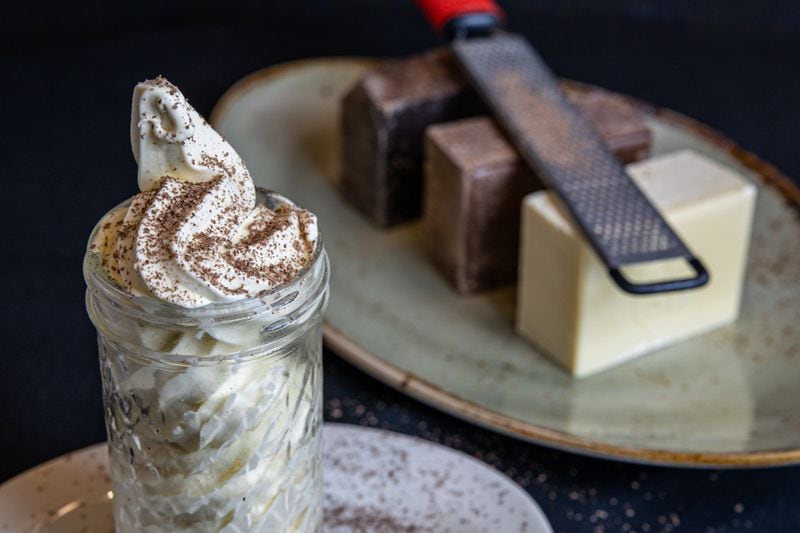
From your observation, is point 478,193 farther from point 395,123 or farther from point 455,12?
point 455,12

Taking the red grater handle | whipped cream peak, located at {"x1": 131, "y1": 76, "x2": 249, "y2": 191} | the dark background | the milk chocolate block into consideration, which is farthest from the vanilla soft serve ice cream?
the red grater handle

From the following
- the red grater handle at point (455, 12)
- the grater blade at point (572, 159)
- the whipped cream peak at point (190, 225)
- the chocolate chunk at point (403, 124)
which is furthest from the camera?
the red grater handle at point (455, 12)

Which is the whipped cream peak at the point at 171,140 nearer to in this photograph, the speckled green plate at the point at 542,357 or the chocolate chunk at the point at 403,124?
the speckled green plate at the point at 542,357

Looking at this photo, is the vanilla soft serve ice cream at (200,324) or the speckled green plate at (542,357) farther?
the speckled green plate at (542,357)

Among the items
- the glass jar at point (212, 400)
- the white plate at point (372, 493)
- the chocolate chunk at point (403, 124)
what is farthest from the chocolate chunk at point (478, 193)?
the glass jar at point (212, 400)

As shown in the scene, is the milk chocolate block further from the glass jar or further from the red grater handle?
the glass jar

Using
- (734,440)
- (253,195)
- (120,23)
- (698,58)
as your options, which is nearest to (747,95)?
(698,58)
